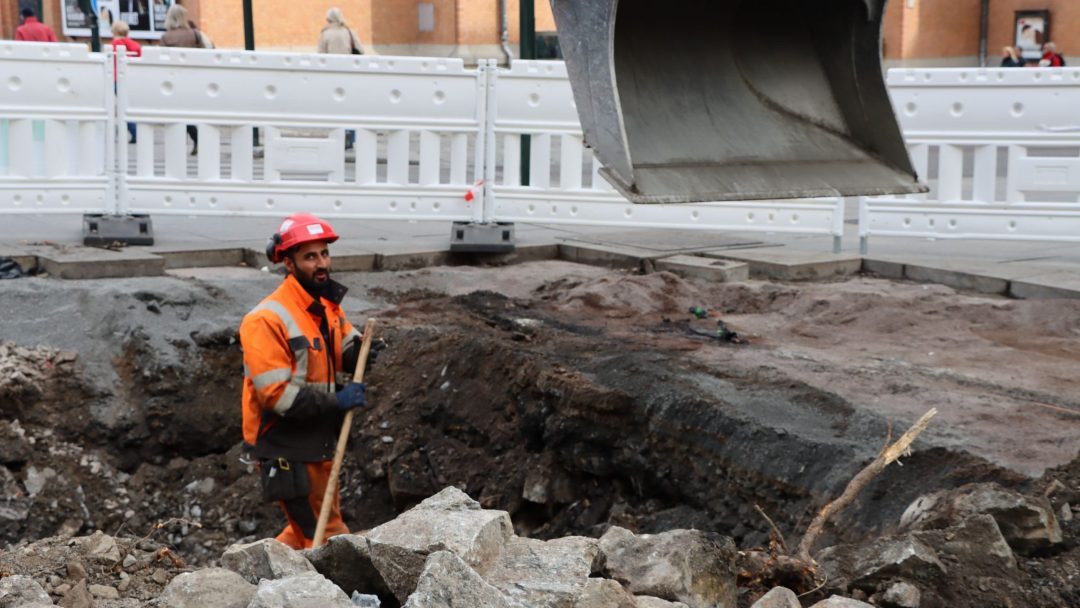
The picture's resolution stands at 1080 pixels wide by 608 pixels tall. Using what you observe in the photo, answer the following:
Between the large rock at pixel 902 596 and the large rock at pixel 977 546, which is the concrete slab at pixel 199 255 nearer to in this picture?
the large rock at pixel 977 546

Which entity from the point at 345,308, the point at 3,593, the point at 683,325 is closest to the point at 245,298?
the point at 345,308

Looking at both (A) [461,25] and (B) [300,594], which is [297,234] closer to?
(B) [300,594]

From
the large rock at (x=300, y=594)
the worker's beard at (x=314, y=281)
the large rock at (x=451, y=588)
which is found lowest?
the large rock at (x=300, y=594)

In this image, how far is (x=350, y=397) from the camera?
5.68 meters

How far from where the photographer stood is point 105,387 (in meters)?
7.47

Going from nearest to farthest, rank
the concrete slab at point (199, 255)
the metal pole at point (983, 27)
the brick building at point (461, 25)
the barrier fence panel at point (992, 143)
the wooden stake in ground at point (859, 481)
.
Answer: the wooden stake in ground at point (859, 481) → the concrete slab at point (199, 255) → the barrier fence panel at point (992, 143) → the brick building at point (461, 25) → the metal pole at point (983, 27)

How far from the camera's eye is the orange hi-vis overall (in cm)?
561

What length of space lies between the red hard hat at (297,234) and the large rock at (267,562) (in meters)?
1.65

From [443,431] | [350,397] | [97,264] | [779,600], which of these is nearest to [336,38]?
[97,264]

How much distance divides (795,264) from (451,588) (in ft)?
21.0

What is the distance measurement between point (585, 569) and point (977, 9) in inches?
1267

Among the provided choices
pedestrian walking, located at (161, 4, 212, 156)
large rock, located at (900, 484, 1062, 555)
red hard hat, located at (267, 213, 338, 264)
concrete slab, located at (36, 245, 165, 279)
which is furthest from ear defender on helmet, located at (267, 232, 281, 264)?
pedestrian walking, located at (161, 4, 212, 156)

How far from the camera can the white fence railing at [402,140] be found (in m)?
9.63

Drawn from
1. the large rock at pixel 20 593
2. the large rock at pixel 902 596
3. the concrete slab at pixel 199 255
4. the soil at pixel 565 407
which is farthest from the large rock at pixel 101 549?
the concrete slab at pixel 199 255
